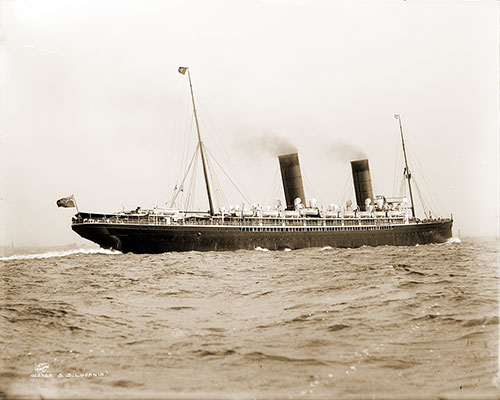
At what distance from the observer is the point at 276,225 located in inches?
980

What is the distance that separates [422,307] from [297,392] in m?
3.06

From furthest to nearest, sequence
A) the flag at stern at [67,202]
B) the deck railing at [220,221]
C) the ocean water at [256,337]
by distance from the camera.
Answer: the deck railing at [220,221] < the flag at stern at [67,202] < the ocean water at [256,337]

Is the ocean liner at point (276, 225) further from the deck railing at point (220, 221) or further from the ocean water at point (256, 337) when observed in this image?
the ocean water at point (256, 337)

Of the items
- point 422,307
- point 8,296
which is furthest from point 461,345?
point 8,296

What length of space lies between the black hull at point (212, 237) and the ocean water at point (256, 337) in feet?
42.1

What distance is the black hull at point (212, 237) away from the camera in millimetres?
20500

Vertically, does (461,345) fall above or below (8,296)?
below

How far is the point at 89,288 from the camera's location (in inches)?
284

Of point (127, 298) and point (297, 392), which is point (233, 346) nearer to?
Result: point (297, 392)

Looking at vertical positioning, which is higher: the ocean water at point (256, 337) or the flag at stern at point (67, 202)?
the flag at stern at point (67, 202)

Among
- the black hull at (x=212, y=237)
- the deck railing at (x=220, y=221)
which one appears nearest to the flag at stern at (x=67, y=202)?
the deck railing at (x=220, y=221)

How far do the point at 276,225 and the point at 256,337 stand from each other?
20241 millimetres

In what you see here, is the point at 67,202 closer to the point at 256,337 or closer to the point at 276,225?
the point at 256,337

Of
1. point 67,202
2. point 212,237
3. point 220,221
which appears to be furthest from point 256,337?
point 220,221
